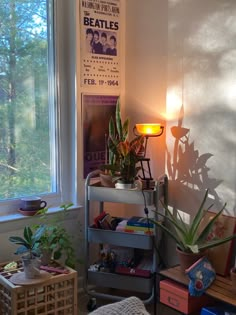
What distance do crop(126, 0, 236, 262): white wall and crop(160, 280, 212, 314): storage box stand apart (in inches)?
19.3

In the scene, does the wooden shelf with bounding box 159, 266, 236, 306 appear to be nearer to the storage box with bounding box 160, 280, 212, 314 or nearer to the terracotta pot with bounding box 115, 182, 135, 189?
the storage box with bounding box 160, 280, 212, 314

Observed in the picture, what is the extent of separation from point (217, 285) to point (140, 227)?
0.63 m

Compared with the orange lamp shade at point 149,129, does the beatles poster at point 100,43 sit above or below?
above

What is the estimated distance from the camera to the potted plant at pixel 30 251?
7.10 feet

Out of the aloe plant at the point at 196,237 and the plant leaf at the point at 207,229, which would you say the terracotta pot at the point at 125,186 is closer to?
the aloe plant at the point at 196,237

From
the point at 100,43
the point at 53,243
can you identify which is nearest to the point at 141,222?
the point at 53,243

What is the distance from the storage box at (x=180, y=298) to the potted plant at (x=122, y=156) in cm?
66

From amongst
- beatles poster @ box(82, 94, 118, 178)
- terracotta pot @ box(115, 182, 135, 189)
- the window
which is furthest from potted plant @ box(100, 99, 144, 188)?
the window

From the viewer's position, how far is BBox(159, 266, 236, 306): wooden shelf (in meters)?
2.03

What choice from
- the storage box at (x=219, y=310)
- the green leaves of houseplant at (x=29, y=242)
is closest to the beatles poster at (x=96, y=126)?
the green leaves of houseplant at (x=29, y=242)

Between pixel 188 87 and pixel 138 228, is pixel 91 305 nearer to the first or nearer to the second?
pixel 138 228

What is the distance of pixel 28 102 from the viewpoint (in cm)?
274

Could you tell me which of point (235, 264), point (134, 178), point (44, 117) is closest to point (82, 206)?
point (134, 178)

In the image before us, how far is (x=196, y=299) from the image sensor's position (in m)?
2.21
